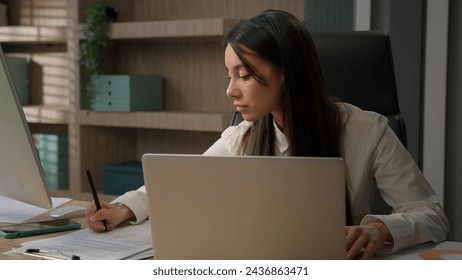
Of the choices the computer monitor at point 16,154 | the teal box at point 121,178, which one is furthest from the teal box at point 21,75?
the computer monitor at point 16,154

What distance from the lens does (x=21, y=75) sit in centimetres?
335

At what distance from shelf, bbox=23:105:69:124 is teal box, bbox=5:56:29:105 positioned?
0.24 metres

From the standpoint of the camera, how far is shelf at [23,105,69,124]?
3.01 metres

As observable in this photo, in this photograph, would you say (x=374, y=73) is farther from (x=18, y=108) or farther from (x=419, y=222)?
(x=18, y=108)

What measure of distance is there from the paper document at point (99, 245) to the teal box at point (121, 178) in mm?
1580

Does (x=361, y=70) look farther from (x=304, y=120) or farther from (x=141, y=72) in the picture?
(x=141, y=72)

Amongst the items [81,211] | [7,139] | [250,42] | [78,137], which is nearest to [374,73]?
[250,42]

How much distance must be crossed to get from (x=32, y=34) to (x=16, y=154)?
82.9 inches

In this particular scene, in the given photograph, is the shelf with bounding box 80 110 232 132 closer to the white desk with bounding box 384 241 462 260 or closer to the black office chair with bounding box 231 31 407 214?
the black office chair with bounding box 231 31 407 214

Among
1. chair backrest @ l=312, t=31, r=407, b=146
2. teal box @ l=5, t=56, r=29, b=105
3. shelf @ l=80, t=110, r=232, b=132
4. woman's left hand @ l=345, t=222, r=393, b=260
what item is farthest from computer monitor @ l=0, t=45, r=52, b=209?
teal box @ l=5, t=56, r=29, b=105

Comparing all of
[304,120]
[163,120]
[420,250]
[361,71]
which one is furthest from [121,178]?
[420,250]

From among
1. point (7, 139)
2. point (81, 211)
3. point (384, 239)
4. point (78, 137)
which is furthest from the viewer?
point (78, 137)
